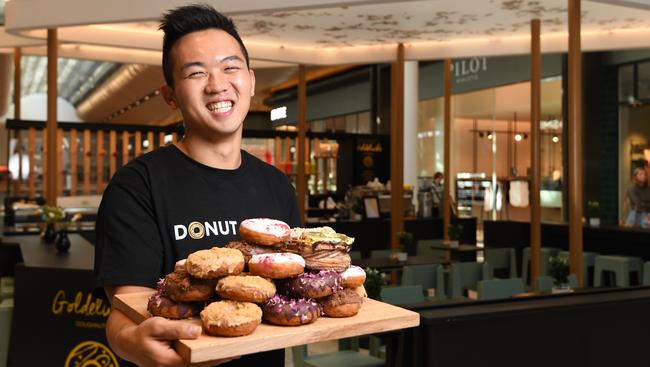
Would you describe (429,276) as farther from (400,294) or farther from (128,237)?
(128,237)

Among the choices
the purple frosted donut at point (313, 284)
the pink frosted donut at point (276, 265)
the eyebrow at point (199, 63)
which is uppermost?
the eyebrow at point (199, 63)

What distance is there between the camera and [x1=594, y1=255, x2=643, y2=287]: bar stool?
7.87 metres

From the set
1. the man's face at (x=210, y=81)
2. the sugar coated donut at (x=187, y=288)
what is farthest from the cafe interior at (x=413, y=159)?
the sugar coated donut at (x=187, y=288)

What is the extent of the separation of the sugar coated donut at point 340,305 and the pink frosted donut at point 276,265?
0.23 ft

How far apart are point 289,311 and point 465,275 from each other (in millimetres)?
6010

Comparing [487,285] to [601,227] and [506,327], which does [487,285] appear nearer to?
[506,327]

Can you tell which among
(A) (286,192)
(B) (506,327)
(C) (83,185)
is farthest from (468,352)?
(C) (83,185)

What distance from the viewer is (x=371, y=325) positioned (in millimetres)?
1135

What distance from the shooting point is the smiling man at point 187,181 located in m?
1.32

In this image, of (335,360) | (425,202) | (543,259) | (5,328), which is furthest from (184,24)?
(425,202)

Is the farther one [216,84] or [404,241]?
[404,241]

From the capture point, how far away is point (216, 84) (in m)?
1.34

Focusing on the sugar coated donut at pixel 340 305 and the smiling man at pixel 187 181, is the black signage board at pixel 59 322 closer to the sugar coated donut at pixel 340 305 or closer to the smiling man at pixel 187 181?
the smiling man at pixel 187 181

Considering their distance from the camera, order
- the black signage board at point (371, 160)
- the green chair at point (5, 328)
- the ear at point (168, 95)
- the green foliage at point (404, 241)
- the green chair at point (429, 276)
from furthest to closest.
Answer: the black signage board at point (371, 160) → the green foliage at point (404, 241) → the green chair at point (429, 276) → the green chair at point (5, 328) → the ear at point (168, 95)
